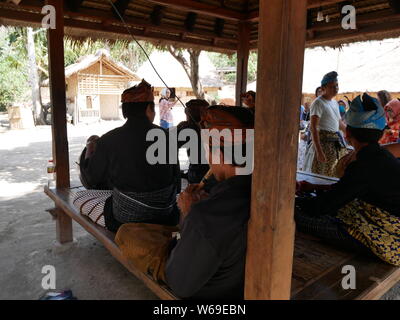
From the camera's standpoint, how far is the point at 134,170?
7.85ft

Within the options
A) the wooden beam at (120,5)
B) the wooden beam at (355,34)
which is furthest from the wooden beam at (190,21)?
the wooden beam at (355,34)

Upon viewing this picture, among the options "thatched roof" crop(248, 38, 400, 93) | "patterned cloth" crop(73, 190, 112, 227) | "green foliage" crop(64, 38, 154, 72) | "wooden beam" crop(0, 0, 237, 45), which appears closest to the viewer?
"patterned cloth" crop(73, 190, 112, 227)

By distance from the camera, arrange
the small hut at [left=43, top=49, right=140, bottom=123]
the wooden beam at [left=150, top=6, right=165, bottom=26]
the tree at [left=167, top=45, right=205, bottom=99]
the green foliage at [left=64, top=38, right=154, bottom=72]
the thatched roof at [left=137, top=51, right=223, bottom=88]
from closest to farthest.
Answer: the wooden beam at [left=150, top=6, right=165, bottom=26] < the green foliage at [left=64, top=38, right=154, bottom=72] < the tree at [left=167, top=45, right=205, bottom=99] < the small hut at [left=43, top=49, right=140, bottom=123] < the thatched roof at [left=137, top=51, right=223, bottom=88]

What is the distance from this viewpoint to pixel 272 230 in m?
1.35

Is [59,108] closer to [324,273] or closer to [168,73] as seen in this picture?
[324,273]

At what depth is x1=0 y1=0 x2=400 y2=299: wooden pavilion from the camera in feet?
4.18

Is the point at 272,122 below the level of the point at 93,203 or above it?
above

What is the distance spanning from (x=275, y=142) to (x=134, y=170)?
135 centimetres

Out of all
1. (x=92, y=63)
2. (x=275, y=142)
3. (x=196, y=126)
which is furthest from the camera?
(x=92, y=63)

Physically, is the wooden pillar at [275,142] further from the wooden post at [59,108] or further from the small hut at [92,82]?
the small hut at [92,82]

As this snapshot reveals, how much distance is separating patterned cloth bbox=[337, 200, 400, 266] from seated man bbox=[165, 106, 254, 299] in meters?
1.02

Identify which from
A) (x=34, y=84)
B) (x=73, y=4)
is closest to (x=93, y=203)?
(x=73, y=4)

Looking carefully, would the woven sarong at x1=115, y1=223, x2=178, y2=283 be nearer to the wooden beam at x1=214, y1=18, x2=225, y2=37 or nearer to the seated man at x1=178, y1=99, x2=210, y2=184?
the seated man at x1=178, y1=99, x2=210, y2=184

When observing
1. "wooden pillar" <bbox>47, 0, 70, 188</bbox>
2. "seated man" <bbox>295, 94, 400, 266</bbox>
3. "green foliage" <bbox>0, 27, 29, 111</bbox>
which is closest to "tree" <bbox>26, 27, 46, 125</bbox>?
"green foliage" <bbox>0, 27, 29, 111</bbox>
